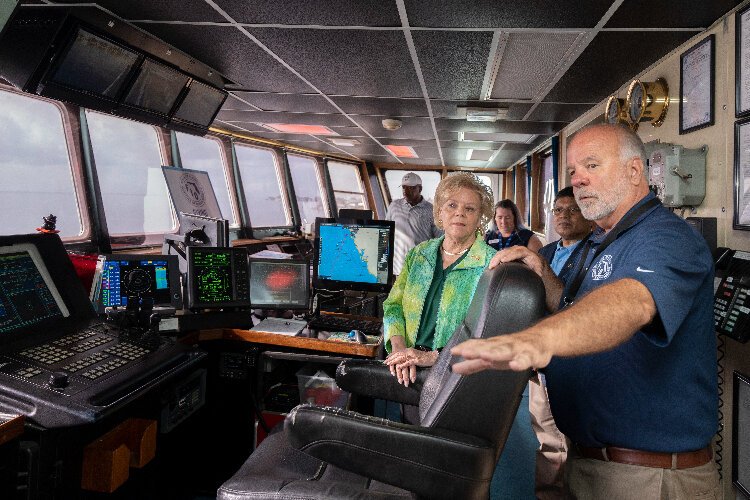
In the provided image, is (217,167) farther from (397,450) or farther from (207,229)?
(397,450)

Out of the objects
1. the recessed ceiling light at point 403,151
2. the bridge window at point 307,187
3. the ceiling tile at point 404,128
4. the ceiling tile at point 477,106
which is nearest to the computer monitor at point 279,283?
the ceiling tile at point 477,106

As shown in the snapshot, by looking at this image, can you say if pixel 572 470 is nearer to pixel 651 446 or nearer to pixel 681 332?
pixel 651 446

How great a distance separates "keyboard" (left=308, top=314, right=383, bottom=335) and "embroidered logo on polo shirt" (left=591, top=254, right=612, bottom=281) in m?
1.43

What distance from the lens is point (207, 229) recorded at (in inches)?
129

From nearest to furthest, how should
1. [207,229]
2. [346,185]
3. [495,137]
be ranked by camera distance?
[207,229], [495,137], [346,185]

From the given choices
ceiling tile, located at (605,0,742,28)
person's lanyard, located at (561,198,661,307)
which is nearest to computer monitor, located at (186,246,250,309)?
person's lanyard, located at (561,198,661,307)

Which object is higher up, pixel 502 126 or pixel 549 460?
pixel 502 126

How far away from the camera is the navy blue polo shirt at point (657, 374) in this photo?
3.88ft

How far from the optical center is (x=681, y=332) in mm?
1231

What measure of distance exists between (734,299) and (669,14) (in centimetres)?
152

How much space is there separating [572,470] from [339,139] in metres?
6.74

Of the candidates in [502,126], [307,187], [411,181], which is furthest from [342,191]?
[411,181]

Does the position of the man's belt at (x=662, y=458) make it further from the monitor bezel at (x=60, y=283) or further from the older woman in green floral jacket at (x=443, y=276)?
the monitor bezel at (x=60, y=283)

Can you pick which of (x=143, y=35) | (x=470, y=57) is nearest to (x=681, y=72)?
(x=470, y=57)
